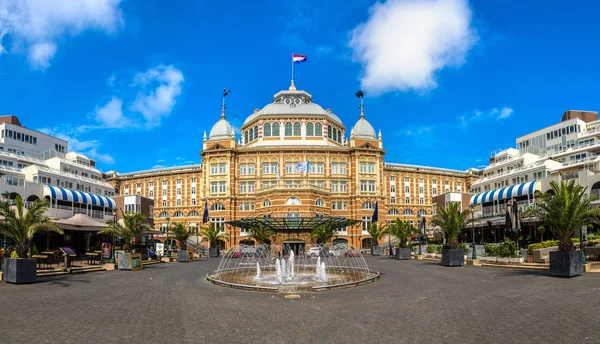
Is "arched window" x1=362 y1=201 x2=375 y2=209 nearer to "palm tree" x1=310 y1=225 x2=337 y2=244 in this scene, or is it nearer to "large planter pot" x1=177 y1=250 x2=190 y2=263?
"palm tree" x1=310 y1=225 x2=337 y2=244

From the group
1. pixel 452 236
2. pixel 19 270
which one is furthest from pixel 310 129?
pixel 19 270

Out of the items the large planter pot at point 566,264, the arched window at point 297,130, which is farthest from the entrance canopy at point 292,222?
the arched window at point 297,130

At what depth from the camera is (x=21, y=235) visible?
22484mm

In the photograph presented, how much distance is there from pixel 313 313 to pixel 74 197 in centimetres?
4113

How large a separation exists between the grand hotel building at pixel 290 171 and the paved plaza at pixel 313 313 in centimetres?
4965

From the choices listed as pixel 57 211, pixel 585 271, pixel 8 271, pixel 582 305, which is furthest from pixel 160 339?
pixel 57 211

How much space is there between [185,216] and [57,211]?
37.6 metres

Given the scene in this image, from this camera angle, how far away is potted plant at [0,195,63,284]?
2138cm

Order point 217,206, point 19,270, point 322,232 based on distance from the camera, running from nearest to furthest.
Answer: point 19,270 → point 322,232 → point 217,206

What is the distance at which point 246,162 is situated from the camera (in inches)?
2995

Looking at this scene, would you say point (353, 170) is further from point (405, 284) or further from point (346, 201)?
point (405, 284)

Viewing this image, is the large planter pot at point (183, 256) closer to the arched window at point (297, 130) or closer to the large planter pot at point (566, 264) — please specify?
the large planter pot at point (566, 264)

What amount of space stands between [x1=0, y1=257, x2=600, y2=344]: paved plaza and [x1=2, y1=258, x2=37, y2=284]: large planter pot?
22.7 inches

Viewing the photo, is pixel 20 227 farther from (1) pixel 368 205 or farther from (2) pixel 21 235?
(1) pixel 368 205
